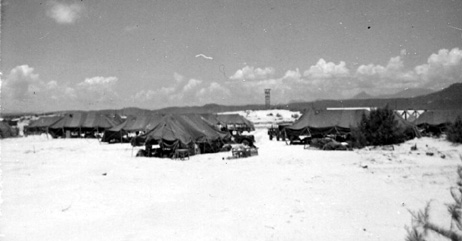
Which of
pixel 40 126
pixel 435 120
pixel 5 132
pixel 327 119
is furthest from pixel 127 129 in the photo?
pixel 435 120

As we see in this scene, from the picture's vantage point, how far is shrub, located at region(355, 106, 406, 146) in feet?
Answer: 81.6

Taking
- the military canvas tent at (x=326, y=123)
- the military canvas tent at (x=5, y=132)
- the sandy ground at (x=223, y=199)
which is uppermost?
the military canvas tent at (x=326, y=123)

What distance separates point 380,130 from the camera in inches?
977

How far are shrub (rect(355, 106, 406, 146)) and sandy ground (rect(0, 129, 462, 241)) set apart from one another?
644 centimetres

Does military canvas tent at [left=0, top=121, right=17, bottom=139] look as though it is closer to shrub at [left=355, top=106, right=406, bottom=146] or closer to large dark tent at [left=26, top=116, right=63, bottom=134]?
large dark tent at [left=26, top=116, right=63, bottom=134]

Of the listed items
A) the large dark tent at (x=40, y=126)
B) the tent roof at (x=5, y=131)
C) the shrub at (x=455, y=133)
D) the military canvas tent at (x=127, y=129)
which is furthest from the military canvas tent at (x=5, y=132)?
the shrub at (x=455, y=133)

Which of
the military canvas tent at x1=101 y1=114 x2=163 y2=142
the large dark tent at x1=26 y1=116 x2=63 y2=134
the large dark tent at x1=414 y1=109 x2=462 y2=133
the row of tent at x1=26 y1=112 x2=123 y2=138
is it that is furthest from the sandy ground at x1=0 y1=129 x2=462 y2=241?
the large dark tent at x1=26 y1=116 x2=63 y2=134

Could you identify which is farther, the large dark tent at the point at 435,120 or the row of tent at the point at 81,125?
the row of tent at the point at 81,125

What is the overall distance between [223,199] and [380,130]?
692 inches

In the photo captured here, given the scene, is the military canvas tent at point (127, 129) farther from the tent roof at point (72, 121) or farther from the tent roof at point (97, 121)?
the tent roof at point (72, 121)

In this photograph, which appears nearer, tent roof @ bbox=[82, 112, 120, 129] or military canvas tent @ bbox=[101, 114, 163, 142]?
military canvas tent @ bbox=[101, 114, 163, 142]

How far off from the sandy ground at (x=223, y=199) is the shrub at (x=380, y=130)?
6.44m

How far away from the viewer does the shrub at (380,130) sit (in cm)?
2486

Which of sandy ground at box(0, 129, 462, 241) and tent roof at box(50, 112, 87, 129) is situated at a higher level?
tent roof at box(50, 112, 87, 129)
